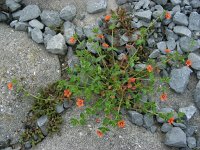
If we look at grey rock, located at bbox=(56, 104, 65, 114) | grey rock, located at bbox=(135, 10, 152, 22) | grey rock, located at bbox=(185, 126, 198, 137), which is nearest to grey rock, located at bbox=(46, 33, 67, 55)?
grey rock, located at bbox=(56, 104, 65, 114)

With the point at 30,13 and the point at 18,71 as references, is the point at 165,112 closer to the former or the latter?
the point at 18,71

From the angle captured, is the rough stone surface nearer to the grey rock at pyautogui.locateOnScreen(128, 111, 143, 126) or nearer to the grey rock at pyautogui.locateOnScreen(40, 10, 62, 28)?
the grey rock at pyautogui.locateOnScreen(40, 10, 62, 28)

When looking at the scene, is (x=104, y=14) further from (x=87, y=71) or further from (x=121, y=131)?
(x=121, y=131)

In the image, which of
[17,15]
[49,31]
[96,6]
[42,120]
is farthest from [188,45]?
[17,15]

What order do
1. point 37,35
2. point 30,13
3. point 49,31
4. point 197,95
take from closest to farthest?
1. point 197,95
2. point 37,35
3. point 49,31
4. point 30,13

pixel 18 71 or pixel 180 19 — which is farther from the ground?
pixel 180 19
